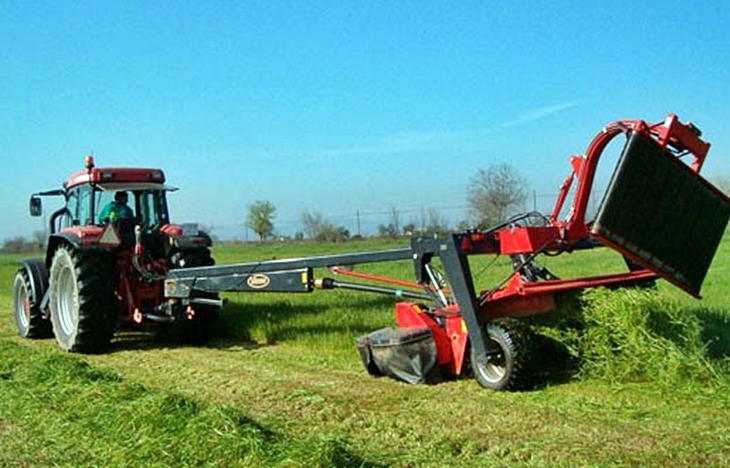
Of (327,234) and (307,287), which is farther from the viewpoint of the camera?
(327,234)

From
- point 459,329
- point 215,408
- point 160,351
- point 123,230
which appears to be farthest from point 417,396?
point 123,230

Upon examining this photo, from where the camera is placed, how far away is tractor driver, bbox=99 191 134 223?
939 centimetres

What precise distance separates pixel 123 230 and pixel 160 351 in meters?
1.58

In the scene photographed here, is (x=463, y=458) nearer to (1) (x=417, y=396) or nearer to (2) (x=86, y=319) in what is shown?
(1) (x=417, y=396)

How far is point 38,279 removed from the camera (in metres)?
10.1

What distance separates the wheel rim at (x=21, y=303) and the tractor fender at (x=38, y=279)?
0.24 metres

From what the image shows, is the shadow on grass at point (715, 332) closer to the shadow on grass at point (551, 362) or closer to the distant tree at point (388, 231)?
the shadow on grass at point (551, 362)

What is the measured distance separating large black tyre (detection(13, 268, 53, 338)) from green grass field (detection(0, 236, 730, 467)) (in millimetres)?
2088

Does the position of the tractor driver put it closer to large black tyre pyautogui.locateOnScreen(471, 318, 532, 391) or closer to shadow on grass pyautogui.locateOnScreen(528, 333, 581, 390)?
large black tyre pyautogui.locateOnScreen(471, 318, 532, 391)

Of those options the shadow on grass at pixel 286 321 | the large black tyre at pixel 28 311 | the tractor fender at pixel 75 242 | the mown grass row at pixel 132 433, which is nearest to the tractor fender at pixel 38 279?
the large black tyre at pixel 28 311

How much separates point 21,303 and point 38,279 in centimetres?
80

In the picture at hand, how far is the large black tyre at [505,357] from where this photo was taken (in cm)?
564

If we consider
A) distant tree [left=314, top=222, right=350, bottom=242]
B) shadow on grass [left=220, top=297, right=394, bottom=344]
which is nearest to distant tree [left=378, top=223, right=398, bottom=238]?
distant tree [left=314, top=222, right=350, bottom=242]

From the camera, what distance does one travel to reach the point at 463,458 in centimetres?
418
